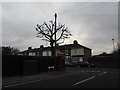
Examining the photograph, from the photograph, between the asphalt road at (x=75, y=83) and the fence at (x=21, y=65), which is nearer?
the asphalt road at (x=75, y=83)

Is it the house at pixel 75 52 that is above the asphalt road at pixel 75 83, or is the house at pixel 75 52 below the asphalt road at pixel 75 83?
above

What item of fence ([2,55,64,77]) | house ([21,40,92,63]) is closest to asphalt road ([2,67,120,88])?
fence ([2,55,64,77])

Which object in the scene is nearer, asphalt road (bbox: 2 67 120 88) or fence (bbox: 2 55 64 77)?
asphalt road (bbox: 2 67 120 88)

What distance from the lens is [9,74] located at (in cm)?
2178

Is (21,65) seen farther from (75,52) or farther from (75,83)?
(75,52)

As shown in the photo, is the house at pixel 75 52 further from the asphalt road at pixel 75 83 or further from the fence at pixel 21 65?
the asphalt road at pixel 75 83

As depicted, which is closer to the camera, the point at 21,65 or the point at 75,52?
the point at 21,65

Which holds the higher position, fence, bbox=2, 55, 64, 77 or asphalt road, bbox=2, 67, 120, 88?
fence, bbox=2, 55, 64, 77

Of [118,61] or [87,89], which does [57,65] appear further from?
[118,61]

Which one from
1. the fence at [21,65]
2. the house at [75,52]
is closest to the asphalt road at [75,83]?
the fence at [21,65]

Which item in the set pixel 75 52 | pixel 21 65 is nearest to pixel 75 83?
pixel 21 65

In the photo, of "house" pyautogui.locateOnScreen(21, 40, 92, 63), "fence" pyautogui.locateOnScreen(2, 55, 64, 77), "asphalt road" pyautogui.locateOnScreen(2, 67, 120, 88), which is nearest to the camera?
"asphalt road" pyautogui.locateOnScreen(2, 67, 120, 88)

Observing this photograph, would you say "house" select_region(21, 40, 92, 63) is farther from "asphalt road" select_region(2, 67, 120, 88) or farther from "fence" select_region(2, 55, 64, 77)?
"asphalt road" select_region(2, 67, 120, 88)

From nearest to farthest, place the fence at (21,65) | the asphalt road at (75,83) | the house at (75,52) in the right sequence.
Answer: the asphalt road at (75,83), the fence at (21,65), the house at (75,52)
